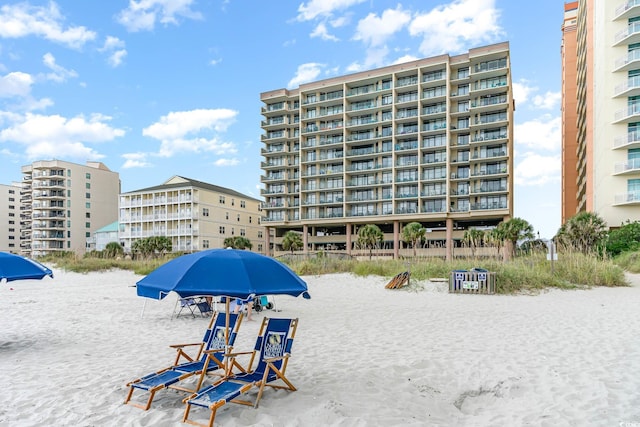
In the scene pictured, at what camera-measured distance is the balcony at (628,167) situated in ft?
129

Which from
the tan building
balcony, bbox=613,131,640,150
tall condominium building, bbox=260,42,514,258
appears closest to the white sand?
balcony, bbox=613,131,640,150

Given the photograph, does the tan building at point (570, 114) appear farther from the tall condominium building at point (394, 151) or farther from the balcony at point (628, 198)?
the balcony at point (628, 198)

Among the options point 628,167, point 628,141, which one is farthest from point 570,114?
point 628,167

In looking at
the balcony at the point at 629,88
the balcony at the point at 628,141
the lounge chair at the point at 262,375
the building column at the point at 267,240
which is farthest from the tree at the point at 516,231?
the lounge chair at the point at 262,375

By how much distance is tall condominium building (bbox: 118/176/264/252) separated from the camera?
67.8 m

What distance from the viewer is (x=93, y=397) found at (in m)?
5.38

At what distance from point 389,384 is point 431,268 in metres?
16.0

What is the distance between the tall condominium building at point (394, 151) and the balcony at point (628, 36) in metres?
13.6

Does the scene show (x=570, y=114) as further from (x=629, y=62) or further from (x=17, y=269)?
(x=17, y=269)

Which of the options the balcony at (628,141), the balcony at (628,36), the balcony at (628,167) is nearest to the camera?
the balcony at (628,167)

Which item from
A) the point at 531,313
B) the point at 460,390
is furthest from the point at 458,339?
the point at 531,313

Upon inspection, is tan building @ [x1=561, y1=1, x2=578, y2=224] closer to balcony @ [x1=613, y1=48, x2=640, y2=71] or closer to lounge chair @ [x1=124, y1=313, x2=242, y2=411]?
balcony @ [x1=613, y1=48, x2=640, y2=71]

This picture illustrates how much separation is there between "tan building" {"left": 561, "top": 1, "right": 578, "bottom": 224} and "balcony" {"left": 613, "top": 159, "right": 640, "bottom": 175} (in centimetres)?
2988

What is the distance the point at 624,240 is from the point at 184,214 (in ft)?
186
